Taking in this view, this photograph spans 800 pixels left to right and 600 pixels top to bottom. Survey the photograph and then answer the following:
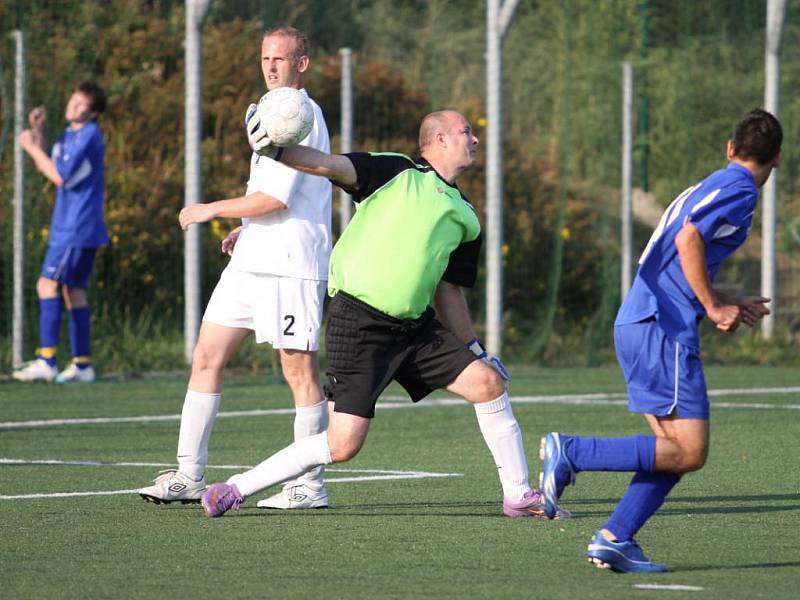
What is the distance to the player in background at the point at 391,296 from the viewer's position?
740 centimetres

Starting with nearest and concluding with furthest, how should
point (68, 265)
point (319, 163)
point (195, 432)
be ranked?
point (319, 163), point (195, 432), point (68, 265)

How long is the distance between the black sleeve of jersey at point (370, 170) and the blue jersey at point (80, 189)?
25.7 ft

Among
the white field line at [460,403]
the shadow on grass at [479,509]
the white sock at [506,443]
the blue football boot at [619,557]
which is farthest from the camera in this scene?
the white field line at [460,403]

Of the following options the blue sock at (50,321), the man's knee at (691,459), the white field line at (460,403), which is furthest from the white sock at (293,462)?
the blue sock at (50,321)

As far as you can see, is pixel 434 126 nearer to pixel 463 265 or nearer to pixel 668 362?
pixel 463 265

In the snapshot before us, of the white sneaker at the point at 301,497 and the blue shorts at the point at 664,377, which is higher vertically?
the blue shorts at the point at 664,377

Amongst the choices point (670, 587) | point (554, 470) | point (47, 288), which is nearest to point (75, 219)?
point (47, 288)

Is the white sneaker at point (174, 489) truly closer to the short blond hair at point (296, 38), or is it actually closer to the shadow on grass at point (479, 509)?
the shadow on grass at point (479, 509)

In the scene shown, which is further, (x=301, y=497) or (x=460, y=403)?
(x=460, y=403)

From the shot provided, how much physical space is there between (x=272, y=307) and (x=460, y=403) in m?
6.03

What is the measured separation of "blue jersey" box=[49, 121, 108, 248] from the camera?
1491 cm

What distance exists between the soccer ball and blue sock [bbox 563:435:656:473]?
1511 millimetres

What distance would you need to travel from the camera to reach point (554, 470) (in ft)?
21.5

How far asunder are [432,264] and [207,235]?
37.4ft
